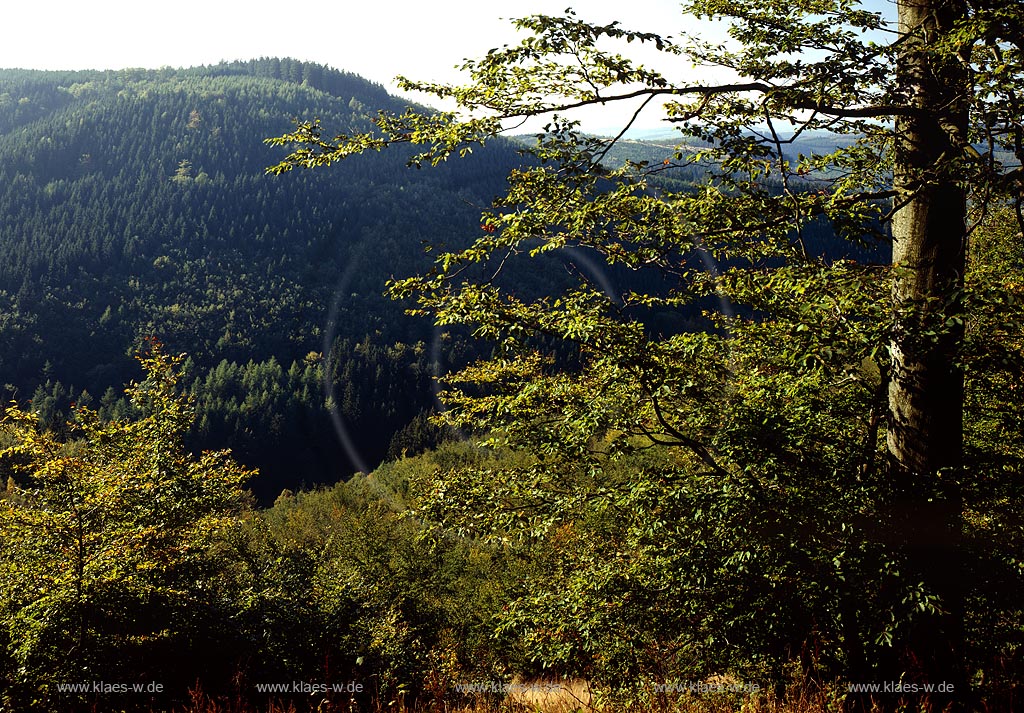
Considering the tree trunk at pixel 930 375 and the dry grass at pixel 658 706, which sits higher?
the tree trunk at pixel 930 375

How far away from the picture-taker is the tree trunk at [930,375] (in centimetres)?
517

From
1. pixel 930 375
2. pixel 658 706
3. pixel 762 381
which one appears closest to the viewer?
pixel 658 706

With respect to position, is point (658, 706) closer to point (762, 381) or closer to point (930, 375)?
point (762, 381)

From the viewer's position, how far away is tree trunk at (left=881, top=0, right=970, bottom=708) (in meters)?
5.17

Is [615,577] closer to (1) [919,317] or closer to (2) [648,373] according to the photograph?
(2) [648,373]

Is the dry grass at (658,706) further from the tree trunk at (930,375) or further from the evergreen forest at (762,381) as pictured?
the tree trunk at (930,375)

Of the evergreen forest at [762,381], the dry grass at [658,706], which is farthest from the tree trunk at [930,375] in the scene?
the dry grass at [658,706]

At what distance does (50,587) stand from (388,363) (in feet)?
506

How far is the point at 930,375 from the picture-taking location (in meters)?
5.51

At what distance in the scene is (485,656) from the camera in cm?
2586

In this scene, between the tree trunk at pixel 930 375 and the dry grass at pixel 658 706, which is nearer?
the dry grass at pixel 658 706

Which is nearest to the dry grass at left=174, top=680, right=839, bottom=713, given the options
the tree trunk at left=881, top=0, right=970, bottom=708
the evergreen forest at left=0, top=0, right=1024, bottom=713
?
the evergreen forest at left=0, top=0, right=1024, bottom=713

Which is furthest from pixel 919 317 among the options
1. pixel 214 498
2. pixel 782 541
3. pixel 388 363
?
A: pixel 388 363

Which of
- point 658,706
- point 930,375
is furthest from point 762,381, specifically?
point 658,706
